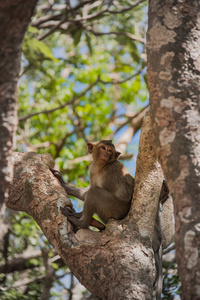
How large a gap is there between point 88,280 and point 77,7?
706 cm

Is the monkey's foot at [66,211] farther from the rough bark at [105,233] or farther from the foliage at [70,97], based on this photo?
the foliage at [70,97]

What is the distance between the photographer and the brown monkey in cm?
504

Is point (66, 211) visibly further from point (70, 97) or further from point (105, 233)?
point (70, 97)

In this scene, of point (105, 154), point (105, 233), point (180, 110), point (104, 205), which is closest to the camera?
point (180, 110)

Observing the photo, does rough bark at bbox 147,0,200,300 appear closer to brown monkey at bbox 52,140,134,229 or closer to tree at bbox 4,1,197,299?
tree at bbox 4,1,197,299

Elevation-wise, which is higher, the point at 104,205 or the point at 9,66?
the point at 9,66

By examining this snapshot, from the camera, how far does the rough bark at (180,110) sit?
3115 mm

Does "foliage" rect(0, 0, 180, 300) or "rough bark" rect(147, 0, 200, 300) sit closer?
"rough bark" rect(147, 0, 200, 300)

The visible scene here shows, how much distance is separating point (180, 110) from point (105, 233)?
1.73 m

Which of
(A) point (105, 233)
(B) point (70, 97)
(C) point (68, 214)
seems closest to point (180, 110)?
(A) point (105, 233)

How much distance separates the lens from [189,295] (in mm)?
2984

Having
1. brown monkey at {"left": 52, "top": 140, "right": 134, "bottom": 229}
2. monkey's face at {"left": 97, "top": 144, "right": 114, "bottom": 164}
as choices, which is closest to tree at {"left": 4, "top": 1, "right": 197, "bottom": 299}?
brown monkey at {"left": 52, "top": 140, "right": 134, "bottom": 229}

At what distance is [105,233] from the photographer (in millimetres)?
4375

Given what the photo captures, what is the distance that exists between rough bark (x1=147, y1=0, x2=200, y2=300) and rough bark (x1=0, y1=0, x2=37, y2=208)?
4.40ft
